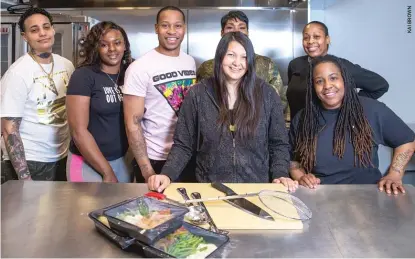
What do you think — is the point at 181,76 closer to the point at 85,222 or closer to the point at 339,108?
the point at 339,108

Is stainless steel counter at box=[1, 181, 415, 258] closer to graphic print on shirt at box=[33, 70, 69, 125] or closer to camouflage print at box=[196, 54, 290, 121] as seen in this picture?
graphic print on shirt at box=[33, 70, 69, 125]

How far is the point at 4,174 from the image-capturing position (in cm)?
198

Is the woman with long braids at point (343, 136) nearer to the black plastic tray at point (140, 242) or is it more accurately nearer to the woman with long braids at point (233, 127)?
the woman with long braids at point (233, 127)

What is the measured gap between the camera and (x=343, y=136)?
160cm

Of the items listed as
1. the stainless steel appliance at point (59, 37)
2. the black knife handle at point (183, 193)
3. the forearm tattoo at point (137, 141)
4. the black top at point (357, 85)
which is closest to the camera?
the black knife handle at point (183, 193)

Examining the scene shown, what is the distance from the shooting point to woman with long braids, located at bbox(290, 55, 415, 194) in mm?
1585

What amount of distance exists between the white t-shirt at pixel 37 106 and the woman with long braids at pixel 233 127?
757 mm

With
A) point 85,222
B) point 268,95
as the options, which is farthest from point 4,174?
point 268,95

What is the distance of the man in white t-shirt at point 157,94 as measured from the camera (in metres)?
1.83

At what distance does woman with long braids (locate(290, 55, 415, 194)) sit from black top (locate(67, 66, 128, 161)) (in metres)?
0.81

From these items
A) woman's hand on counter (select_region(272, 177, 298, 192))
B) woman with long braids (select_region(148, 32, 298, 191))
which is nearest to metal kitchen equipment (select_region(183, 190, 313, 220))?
woman's hand on counter (select_region(272, 177, 298, 192))

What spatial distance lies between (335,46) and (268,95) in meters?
2.10

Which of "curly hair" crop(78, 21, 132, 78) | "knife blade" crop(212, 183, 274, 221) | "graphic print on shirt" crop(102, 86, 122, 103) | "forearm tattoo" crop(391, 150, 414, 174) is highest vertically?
"curly hair" crop(78, 21, 132, 78)

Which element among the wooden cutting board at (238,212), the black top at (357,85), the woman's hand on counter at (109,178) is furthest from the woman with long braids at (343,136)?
the woman's hand on counter at (109,178)
